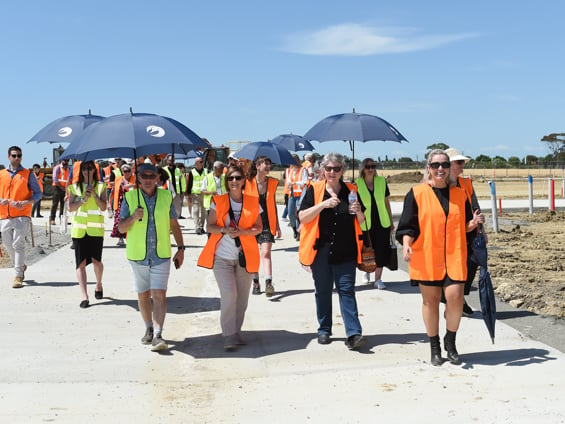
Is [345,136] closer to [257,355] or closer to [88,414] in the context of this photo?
[257,355]

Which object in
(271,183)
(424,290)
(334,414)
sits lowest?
(334,414)

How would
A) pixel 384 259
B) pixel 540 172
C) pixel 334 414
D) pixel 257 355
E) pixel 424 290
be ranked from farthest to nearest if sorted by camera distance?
pixel 540 172
pixel 384 259
pixel 257 355
pixel 424 290
pixel 334 414

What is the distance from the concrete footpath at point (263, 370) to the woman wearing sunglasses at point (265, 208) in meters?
0.45

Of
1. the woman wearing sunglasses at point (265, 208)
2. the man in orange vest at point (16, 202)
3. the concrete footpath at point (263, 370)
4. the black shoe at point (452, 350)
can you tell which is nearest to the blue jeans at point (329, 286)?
the concrete footpath at point (263, 370)

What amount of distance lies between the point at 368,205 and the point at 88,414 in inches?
207

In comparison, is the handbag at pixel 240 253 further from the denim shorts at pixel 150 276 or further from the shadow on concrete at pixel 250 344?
the shadow on concrete at pixel 250 344

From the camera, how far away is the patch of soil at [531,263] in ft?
30.5

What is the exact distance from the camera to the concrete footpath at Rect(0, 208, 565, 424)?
17.5 ft

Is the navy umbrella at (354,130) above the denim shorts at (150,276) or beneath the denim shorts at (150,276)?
above

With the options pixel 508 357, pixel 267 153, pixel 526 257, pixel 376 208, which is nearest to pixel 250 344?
pixel 508 357

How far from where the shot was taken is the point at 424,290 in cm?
647

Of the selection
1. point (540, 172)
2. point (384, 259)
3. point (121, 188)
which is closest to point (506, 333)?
point (384, 259)

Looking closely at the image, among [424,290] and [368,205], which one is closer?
[424,290]

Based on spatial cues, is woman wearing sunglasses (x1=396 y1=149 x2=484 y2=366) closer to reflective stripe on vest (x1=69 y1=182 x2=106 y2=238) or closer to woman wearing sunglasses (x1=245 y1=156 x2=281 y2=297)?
woman wearing sunglasses (x1=245 y1=156 x2=281 y2=297)
